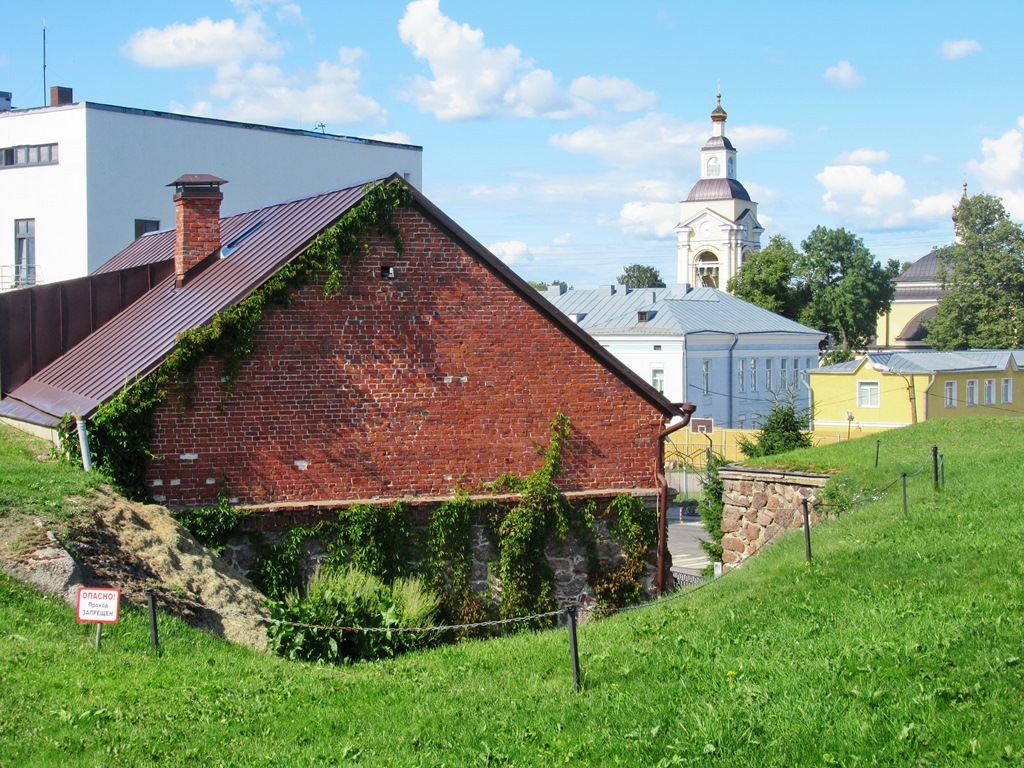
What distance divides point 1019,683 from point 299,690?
5.55 m

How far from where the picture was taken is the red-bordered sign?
9992 mm

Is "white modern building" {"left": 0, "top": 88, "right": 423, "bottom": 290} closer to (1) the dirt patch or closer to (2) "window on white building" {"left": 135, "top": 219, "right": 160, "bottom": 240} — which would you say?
(2) "window on white building" {"left": 135, "top": 219, "right": 160, "bottom": 240}

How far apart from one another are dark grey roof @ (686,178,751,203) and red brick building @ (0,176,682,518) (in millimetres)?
78796

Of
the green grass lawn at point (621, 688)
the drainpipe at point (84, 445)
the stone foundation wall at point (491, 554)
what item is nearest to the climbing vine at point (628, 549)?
the stone foundation wall at point (491, 554)

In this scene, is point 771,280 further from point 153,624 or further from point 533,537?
point 153,624

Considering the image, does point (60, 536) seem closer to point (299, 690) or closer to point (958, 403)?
point (299, 690)

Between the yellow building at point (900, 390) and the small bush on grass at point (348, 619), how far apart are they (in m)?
40.2

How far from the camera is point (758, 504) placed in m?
21.2

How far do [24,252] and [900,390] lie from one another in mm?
36556

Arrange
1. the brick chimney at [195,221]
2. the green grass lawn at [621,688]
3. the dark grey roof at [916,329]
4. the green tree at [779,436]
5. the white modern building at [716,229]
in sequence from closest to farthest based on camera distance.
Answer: the green grass lawn at [621,688]
the brick chimney at [195,221]
the green tree at [779,436]
the white modern building at [716,229]
the dark grey roof at [916,329]

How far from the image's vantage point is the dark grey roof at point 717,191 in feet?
309

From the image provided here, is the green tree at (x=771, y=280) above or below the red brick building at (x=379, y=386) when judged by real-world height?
above

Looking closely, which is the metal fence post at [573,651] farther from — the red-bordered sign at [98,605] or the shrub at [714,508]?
the shrub at [714,508]

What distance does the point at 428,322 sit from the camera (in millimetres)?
16859
